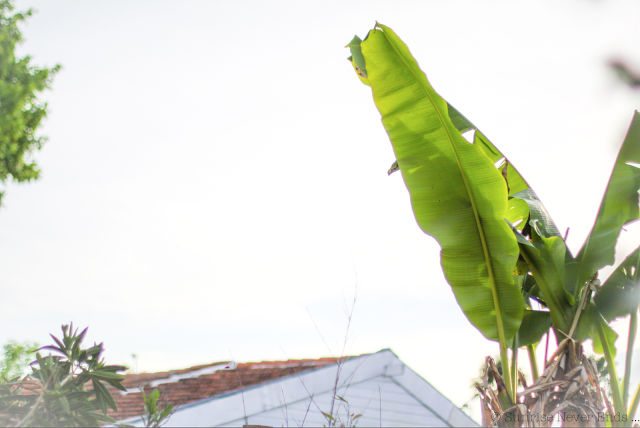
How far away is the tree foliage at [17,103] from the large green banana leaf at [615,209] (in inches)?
408

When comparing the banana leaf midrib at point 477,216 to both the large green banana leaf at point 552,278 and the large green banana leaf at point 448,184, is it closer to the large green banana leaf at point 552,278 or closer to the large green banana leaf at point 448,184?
the large green banana leaf at point 448,184

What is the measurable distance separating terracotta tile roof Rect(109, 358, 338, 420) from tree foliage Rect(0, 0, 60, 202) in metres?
6.10

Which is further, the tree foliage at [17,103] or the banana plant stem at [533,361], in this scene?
the tree foliage at [17,103]

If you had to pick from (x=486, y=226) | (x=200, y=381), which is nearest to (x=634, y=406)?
(x=486, y=226)

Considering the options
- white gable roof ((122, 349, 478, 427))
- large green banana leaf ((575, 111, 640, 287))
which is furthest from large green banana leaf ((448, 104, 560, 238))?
white gable roof ((122, 349, 478, 427))

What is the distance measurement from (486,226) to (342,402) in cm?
264

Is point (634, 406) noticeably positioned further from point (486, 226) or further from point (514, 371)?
point (486, 226)

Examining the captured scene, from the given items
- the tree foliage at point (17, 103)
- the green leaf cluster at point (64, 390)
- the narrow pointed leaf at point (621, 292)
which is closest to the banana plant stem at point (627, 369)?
the narrow pointed leaf at point (621, 292)

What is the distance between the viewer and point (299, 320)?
398 centimetres

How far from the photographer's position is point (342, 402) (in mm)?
4746

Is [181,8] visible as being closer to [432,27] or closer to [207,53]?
[207,53]

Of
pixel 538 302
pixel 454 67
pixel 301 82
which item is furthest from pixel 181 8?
pixel 538 302

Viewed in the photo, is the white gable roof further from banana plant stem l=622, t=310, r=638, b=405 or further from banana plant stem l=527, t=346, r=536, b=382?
banana plant stem l=622, t=310, r=638, b=405

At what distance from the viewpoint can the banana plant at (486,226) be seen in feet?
10.7
